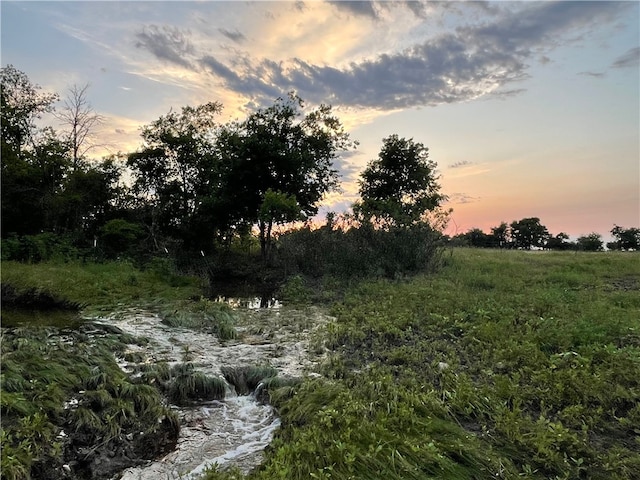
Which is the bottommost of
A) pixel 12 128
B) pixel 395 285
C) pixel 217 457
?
pixel 217 457

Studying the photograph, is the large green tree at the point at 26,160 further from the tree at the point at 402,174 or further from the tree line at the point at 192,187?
the tree at the point at 402,174

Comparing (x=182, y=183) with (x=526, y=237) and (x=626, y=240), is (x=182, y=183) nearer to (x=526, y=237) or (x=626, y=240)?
(x=626, y=240)

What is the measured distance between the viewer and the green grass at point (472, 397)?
384 centimetres

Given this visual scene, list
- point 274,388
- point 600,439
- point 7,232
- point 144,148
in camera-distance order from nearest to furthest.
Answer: point 600,439, point 274,388, point 7,232, point 144,148

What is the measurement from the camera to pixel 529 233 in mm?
52188

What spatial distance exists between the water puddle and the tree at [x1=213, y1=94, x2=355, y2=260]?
36.1 feet

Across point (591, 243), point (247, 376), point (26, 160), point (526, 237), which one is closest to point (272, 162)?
point (26, 160)

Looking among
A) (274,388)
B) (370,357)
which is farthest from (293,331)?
(274,388)

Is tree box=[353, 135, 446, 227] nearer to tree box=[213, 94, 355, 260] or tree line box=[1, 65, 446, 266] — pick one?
tree line box=[1, 65, 446, 266]

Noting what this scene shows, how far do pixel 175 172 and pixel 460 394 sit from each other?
24182 millimetres

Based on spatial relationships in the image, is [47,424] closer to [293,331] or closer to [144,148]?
[293,331]

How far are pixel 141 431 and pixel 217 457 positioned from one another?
105 cm

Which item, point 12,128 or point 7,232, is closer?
point 7,232

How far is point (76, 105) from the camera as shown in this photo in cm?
2233
